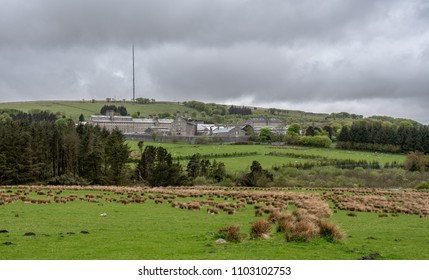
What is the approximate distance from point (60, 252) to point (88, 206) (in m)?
15.9

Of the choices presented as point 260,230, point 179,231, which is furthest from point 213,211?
point 260,230

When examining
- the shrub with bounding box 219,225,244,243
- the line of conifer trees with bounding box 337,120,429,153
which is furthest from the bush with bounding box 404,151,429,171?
the shrub with bounding box 219,225,244,243

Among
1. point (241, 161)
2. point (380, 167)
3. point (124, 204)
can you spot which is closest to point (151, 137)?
point (241, 161)

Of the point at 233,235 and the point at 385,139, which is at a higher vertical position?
the point at 385,139

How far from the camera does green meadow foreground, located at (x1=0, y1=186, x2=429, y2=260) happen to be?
1530 cm

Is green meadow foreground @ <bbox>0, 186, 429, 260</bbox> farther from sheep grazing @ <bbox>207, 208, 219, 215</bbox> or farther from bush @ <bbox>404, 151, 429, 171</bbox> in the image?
bush @ <bbox>404, 151, 429, 171</bbox>

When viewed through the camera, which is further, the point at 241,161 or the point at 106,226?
the point at 241,161

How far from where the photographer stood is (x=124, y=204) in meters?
33.1

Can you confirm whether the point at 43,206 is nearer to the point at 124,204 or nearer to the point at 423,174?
the point at 124,204

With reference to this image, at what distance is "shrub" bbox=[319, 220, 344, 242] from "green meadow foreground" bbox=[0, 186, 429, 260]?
174mm

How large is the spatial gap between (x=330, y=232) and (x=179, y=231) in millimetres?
6891

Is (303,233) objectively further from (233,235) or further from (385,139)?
(385,139)

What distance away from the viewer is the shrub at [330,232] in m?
17.4

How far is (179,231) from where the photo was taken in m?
20.4
